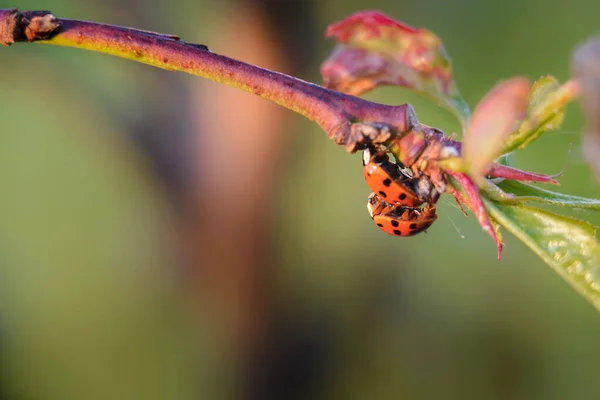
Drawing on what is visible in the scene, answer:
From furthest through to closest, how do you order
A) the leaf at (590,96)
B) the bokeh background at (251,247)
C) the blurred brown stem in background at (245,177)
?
1. the bokeh background at (251,247)
2. the blurred brown stem in background at (245,177)
3. the leaf at (590,96)

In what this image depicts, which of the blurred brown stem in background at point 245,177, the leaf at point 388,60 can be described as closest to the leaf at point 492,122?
the leaf at point 388,60

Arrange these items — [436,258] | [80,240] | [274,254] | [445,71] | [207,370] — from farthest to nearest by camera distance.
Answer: [80,240], [436,258], [207,370], [274,254], [445,71]

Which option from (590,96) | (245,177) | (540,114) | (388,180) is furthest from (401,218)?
(245,177)

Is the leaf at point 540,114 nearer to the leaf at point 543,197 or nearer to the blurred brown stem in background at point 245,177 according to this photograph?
the leaf at point 543,197

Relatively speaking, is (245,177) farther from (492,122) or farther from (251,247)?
(492,122)

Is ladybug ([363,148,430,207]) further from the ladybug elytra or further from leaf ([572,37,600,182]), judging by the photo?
leaf ([572,37,600,182])

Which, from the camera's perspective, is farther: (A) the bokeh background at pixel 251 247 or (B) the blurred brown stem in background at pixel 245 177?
(A) the bokeh background at pixel 251 247

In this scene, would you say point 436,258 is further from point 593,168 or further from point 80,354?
point 593,168

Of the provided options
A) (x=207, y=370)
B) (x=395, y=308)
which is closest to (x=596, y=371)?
(x=395, y=308)
